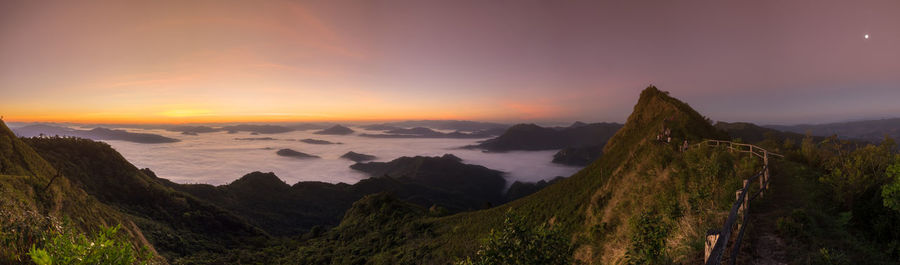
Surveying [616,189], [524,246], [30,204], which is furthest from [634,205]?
[30,204]

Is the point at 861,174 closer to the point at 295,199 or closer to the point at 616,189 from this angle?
the point at 616,189

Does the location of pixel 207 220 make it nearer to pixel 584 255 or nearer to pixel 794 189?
pixel 584 255

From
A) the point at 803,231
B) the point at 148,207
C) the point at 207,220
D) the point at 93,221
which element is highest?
the point at 803,231

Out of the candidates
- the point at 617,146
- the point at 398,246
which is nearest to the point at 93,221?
the point at 398,246

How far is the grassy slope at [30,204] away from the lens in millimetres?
7898

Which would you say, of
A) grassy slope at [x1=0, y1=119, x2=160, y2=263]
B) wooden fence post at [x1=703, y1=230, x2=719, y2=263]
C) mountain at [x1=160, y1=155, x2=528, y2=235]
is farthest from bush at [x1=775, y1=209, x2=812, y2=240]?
mountain at [x1=160, y1=155, x2=528, y2=235]

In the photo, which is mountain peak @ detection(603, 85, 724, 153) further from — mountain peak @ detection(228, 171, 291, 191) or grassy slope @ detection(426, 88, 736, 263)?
mountain peak @ detection(228, 171, 291, 191)

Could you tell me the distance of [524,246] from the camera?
772 centimetres

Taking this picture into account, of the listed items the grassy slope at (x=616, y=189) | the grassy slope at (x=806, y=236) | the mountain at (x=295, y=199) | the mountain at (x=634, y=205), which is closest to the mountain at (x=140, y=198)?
the mountain at (x=295, y=199)

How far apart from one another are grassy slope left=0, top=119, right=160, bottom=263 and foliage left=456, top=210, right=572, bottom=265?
36.0 feet

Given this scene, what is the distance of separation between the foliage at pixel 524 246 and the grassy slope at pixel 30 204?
431 inches

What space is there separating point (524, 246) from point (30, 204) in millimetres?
23856

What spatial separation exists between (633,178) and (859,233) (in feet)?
44.7

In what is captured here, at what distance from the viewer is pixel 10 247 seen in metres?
7.28
